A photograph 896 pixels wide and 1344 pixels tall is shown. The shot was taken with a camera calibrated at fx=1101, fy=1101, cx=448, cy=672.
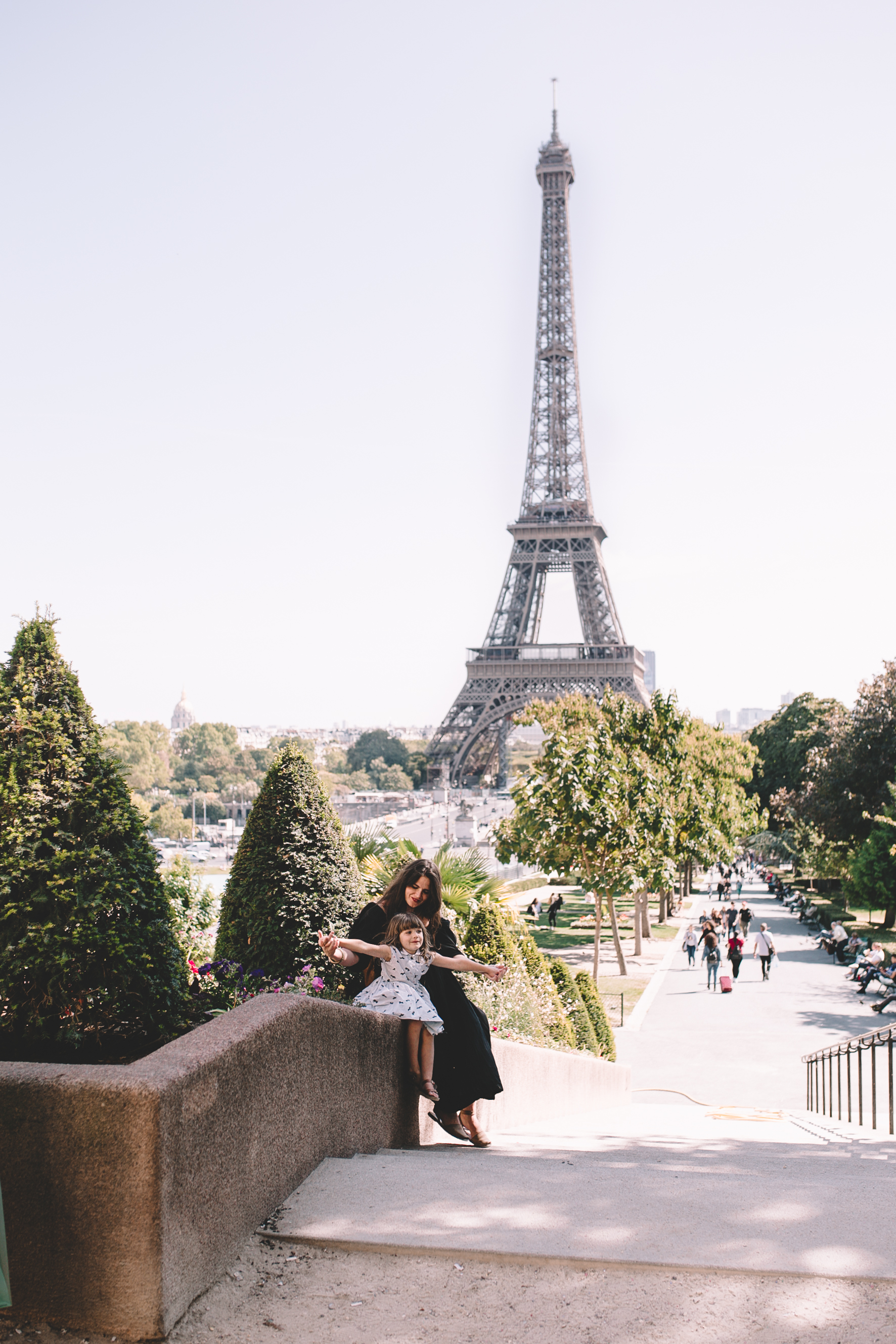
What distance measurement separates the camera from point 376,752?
16525cm

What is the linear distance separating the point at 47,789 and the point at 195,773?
476ft

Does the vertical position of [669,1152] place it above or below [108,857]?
below

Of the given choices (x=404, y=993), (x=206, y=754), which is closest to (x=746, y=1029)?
(x=404, y=993)

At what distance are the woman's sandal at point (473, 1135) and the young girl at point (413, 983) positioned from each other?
0.36 m

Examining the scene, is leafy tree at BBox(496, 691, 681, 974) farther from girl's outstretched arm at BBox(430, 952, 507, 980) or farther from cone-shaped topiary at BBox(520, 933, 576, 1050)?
girl's outstretched arm at BBox(430, 952, 507, 980)

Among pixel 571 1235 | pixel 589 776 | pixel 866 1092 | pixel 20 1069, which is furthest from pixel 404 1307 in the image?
pixel 589 776

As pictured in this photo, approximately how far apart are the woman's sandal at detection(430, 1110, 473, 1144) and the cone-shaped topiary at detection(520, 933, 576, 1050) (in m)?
5.65

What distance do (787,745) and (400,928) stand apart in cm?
5824

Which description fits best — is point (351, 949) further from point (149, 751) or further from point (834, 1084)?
point (149, 751)

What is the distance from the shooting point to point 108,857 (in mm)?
4023

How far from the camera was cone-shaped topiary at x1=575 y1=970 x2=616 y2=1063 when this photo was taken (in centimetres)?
1466

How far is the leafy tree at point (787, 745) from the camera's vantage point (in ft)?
186

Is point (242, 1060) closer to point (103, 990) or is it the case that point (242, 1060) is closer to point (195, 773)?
point (103, 990)

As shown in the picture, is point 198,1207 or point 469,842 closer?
point 198,1207
